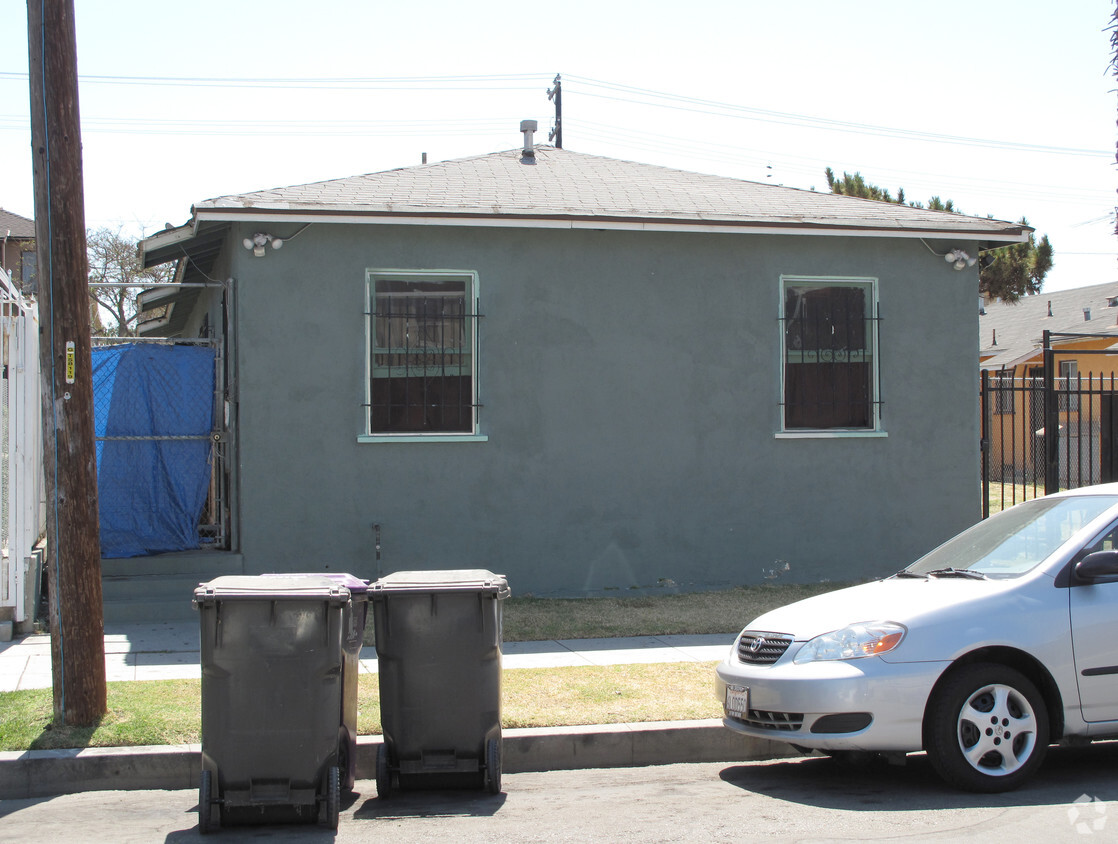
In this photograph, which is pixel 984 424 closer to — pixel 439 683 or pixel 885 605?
pixel 885 605

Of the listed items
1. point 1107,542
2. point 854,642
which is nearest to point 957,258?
point 1107,542

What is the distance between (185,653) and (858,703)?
5.31 metres

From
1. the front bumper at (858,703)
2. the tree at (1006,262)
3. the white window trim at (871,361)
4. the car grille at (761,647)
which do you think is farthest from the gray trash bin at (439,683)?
the tree at (1006,262)

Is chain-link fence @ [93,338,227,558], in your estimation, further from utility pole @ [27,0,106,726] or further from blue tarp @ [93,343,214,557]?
utility pole @ [27,0,106,726]

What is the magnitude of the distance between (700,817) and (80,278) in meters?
4.50

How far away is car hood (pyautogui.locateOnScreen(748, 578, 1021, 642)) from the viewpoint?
18.6 feet

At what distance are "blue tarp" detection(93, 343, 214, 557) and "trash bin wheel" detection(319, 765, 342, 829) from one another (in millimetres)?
5979

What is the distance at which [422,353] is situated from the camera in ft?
36.0

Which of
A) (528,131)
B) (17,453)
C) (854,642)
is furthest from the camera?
(528,131)

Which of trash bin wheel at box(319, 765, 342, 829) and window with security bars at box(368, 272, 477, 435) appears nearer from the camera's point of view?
trash bin wheel at box(319, 765, 342, 829)

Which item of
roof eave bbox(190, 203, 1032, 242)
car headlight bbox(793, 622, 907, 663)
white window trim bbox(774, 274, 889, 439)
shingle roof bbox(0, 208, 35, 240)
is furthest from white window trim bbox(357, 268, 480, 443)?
shingle roof bbox(0, 208, 35, 240)

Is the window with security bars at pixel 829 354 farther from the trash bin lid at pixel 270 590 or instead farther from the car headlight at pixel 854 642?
the trash bin lid at pixel 270 590

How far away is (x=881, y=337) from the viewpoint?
11.9 meters

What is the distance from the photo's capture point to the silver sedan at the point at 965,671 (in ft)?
18.0
